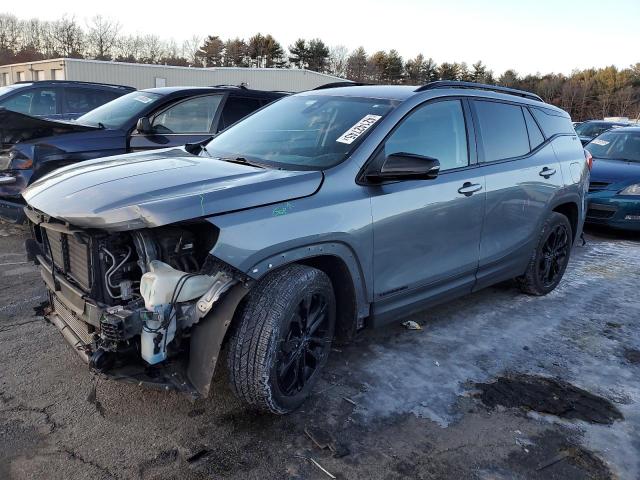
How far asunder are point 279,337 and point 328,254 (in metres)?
0.53

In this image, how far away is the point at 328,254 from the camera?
9.45ft

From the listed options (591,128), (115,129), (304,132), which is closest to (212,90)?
(115,129)

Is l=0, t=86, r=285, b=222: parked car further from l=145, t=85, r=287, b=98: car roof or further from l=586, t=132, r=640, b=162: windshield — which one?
l=586, t=132, r=640, b=162: windshield

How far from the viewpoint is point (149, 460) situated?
2.52 metres

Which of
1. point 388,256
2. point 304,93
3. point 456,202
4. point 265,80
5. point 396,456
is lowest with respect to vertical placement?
point 396,456

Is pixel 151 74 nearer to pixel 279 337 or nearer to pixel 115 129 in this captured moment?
pixel 115 129

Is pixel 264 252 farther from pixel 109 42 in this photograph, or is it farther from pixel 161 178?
pixel 109 42

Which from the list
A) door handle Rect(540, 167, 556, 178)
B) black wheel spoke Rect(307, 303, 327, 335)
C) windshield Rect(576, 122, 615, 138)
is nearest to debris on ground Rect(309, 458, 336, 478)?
black wheel spoke Rect(307, 303, 327, 335)

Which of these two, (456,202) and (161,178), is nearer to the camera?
(161,178)

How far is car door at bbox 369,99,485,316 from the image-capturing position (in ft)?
10.6

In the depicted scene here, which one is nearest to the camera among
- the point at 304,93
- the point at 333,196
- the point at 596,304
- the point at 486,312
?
the point at 333,196

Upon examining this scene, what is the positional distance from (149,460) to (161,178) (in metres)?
1.39

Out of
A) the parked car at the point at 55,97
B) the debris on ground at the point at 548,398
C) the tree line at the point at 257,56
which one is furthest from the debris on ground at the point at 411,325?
the tree line at the point at 257,56

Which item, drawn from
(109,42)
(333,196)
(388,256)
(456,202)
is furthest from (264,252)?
(109,42)
